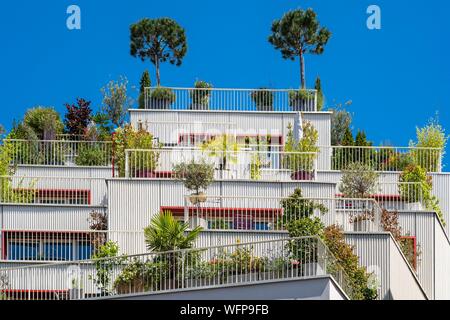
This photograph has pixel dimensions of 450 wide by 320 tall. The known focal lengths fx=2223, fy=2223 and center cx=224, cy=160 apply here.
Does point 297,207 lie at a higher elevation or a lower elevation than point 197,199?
lower

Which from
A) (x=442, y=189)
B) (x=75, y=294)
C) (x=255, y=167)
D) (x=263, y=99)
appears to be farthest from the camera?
(x=263, y=99)

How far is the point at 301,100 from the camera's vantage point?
76.6 metres

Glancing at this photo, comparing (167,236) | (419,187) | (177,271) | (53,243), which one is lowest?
(177,271)

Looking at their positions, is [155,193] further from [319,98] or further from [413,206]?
[319,98]

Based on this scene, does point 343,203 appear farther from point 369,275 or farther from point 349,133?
point 349,133

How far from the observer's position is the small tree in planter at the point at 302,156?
6750 centimetres

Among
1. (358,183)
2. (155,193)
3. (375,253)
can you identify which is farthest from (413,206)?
(155,193)

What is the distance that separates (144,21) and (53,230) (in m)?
18.1

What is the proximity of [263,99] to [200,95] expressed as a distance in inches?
85.9

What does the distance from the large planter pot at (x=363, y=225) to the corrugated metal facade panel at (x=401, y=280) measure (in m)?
0.81

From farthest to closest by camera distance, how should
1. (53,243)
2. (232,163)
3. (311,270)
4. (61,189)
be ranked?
(61,189) → (232,163) → (53,243) → (311,270)

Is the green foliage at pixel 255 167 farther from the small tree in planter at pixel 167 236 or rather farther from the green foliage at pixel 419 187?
the small tree in planter at pixel 167 236
